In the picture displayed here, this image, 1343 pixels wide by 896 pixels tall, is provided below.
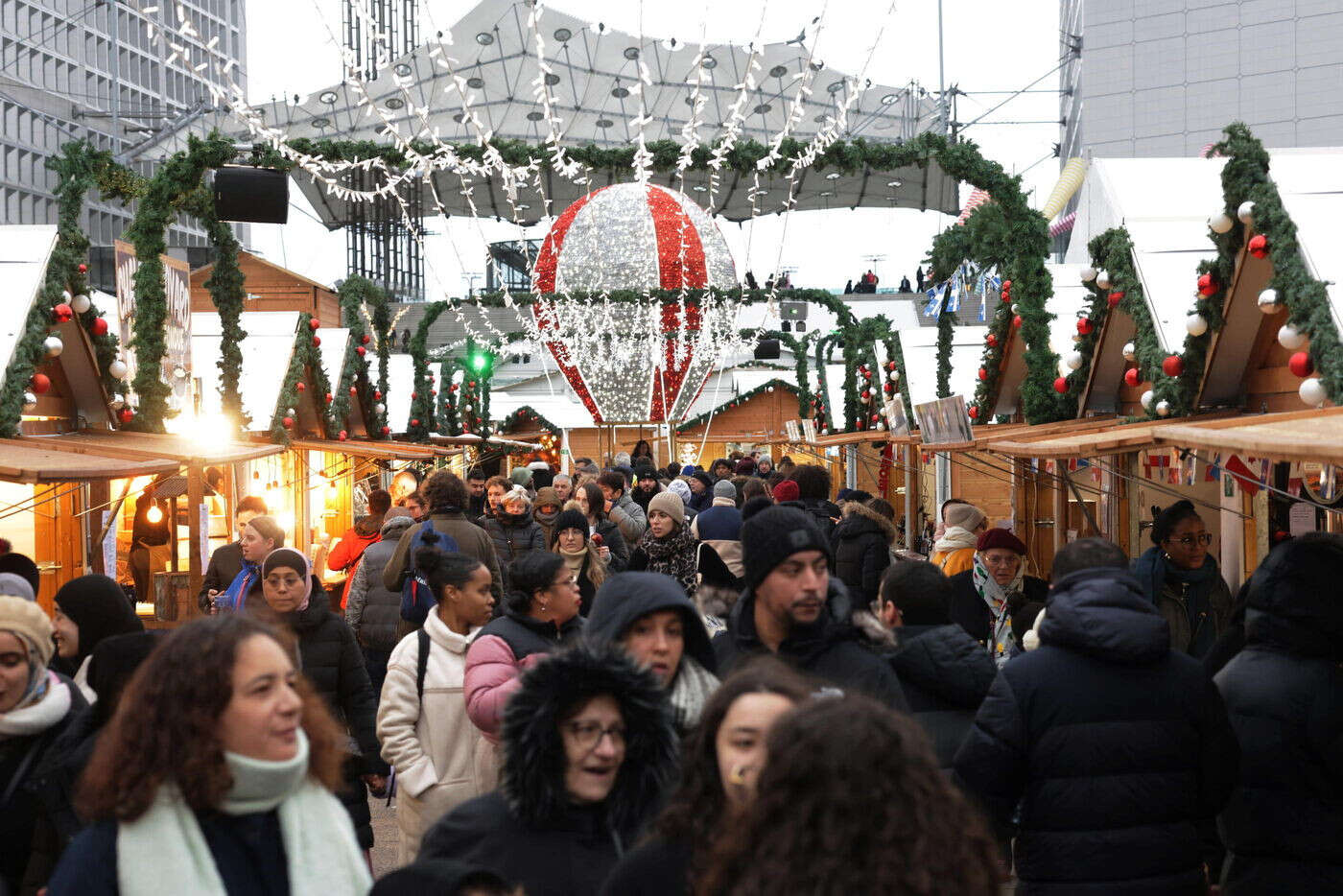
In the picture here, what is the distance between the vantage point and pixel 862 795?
1.67 meters

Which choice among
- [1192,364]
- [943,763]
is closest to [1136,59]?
[1192,364]

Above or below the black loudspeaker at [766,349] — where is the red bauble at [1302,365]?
below

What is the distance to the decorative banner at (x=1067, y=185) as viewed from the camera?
34.0 metres

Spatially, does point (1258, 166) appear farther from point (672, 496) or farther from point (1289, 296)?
point (672, 496)

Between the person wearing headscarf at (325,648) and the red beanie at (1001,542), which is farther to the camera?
the red beanie at (1001,542)

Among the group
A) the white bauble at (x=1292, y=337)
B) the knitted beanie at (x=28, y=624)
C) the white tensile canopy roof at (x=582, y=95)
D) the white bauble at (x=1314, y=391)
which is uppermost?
the white tensile canopy roof at (x=582, y=95)

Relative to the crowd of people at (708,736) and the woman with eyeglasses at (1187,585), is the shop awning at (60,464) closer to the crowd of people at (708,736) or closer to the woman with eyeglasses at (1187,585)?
the crowd of people at (708,736)

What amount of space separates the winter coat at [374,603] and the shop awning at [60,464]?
129 cm

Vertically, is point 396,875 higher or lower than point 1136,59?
lower

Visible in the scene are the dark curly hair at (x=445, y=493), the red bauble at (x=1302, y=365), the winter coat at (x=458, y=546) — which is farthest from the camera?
the dark curly hair at (x=445, y=493)

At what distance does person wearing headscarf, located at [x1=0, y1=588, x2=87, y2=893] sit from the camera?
11.1 ft

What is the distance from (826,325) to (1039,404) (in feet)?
125

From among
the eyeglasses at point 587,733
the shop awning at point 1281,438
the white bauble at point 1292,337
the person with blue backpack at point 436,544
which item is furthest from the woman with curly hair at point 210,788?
the white bauble at point 1292,337

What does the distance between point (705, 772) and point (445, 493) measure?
5535 millimetres
